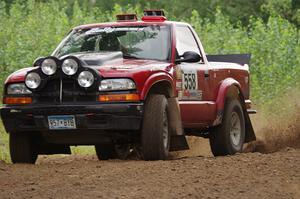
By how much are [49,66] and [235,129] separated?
136 inches

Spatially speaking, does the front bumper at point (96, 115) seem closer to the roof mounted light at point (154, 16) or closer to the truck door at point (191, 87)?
the truck door at point (191, 87)

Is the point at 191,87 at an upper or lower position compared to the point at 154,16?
lower

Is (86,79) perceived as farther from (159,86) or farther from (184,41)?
(184,41)

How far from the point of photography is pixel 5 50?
830 inches

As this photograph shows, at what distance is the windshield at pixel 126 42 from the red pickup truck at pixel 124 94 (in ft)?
0.04

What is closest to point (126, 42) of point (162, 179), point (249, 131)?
point (249, 131)

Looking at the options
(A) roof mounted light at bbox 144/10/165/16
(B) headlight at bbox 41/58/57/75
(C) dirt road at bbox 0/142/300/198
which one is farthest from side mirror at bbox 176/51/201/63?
(B) headlight at bbox 41/58/57/75

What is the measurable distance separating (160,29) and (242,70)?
2056 mm

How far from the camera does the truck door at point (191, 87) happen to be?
10.1m

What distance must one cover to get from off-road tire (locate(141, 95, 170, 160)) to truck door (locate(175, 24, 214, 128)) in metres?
0.85

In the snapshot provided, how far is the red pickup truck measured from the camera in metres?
8.91

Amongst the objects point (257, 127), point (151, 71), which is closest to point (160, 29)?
point (151, 71)

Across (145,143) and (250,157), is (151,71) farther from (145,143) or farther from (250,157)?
(250,157)

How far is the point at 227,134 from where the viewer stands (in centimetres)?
1105
